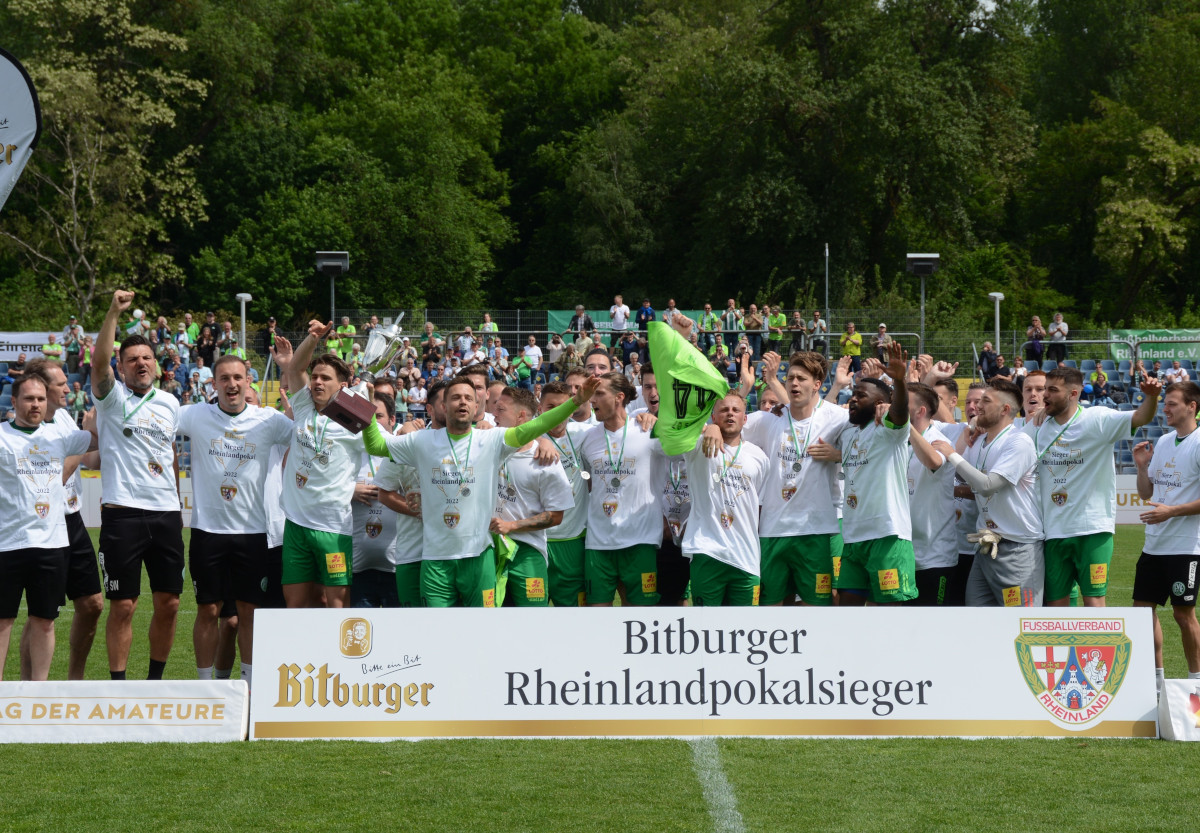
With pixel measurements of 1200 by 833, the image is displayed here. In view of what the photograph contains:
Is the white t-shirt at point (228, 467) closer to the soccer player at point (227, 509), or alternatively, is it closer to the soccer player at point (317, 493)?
the soccer player at point (227, 509)

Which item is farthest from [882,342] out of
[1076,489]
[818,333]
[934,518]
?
[818,333]

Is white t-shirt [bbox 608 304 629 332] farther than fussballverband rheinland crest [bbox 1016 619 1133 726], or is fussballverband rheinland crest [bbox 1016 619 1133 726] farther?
white t-shirt [bbox 608 304 629 332]

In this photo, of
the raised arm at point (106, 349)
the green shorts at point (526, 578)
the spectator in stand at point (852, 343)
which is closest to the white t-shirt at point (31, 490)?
the raised arm at point (106, 349)

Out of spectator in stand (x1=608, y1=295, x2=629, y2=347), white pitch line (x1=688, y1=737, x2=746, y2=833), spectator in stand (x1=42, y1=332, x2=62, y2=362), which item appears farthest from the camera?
spectator in stand (x1=608, y1=295, x2=629, y2=347)

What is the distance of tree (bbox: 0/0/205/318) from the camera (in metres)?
41.7

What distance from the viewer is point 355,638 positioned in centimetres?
666

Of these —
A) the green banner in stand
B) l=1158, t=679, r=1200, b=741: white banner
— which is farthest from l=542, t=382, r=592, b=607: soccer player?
the green banner in stand

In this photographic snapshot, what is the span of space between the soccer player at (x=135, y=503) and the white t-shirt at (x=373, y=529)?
120 centimetres

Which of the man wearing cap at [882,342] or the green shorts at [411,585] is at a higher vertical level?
the man wearing cap at [882,342]

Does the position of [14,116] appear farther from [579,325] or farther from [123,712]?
[579,325]

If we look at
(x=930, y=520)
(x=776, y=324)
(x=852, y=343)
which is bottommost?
(x=930, y=520)

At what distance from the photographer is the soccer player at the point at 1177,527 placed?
784 centimetres

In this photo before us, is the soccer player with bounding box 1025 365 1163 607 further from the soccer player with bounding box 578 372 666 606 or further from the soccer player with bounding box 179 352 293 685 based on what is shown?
the soccer player with bounding box 179 352 293 685

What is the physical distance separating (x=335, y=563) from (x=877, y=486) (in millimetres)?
3414
